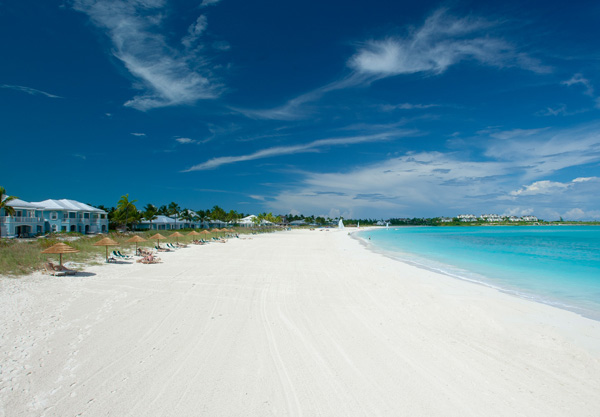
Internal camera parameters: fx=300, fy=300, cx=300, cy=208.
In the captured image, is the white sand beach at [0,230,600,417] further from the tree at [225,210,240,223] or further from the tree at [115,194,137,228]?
the tree at [225,210,240,223]

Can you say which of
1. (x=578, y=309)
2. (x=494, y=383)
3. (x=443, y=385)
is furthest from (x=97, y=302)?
(x=578, y=309)

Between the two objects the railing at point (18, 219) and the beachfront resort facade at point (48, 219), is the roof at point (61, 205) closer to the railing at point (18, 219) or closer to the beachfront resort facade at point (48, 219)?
the beachfront resort facade at point (48, 219)

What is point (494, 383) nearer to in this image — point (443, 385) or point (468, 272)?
point (443, 385)

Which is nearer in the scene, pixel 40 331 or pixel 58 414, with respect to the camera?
pixel 58 414

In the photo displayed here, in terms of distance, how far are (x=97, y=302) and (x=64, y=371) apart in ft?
12.7

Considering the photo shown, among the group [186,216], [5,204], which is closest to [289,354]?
[5,204]

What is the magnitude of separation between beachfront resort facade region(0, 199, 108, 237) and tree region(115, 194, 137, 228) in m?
2.91

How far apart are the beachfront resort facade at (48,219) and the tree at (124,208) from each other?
291cm

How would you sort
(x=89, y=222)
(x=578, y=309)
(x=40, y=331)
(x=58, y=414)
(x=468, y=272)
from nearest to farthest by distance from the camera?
(x=58, y=414)
(x=40, y=331)
(x=578, y=309)
(x=468, y=272)
(x=89, y=222)

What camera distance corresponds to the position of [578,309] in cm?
804

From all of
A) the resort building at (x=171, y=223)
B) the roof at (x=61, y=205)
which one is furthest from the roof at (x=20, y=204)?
the resort building at (x=171, y=223)

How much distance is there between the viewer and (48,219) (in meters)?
35.3

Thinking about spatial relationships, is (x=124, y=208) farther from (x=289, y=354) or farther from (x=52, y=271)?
(x=289, y=354)

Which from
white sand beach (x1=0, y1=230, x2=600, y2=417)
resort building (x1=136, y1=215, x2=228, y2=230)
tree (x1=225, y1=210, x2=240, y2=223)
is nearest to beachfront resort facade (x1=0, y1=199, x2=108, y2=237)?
resort building (x1=136, y1=215, x2=228, y2=230)
